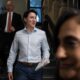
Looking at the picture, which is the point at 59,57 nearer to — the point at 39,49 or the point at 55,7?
the point at 39,49

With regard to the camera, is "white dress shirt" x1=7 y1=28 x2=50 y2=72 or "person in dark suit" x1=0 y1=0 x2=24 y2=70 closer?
"white dress shirt" x1=7 y1=28 x2=50 y2=72

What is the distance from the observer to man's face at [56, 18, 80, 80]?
0.74 meters

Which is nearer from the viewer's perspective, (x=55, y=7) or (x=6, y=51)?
(x=6, y=51)

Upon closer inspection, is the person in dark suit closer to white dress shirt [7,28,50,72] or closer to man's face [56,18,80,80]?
white dress shirt [7,28,50,72]

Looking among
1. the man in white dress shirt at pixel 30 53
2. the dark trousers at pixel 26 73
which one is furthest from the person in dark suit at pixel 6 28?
the dark trousers at pixel 26 73

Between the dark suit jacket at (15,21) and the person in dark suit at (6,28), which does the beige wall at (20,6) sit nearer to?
the person in dark suit at (6,28)

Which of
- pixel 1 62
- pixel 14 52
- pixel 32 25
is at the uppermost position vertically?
pixel 32 25

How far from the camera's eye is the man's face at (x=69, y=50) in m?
0.74

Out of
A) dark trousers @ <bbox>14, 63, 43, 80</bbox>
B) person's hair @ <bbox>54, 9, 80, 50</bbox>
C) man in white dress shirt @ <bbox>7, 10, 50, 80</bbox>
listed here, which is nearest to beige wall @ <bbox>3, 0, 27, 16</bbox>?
man in white dress shirt @ <bbox>7, 10, 50, 80</bbox>

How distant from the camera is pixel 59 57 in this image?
0.78 m

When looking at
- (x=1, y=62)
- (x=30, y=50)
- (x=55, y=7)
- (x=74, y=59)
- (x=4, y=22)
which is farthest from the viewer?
(x=55, y=7)

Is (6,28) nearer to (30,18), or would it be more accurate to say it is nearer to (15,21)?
(15,21)

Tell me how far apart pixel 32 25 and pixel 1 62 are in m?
3.65

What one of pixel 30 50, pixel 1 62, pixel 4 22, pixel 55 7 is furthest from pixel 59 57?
pixel 55 7
